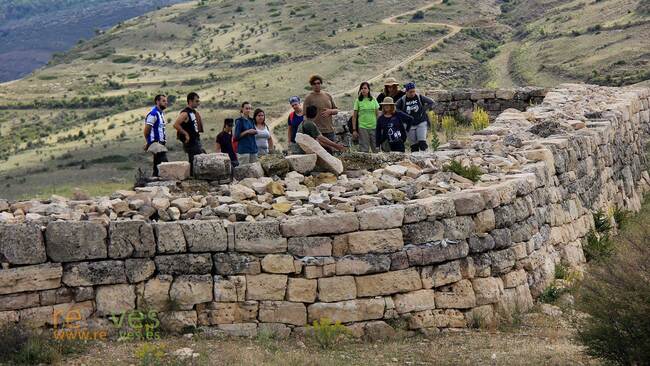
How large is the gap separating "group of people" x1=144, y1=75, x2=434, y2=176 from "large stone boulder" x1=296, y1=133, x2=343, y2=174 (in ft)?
3.06

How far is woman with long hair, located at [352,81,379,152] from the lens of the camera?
15500 mm

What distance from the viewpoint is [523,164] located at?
1227cm

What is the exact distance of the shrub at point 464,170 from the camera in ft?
37.3

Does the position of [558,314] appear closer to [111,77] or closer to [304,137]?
[304,137]

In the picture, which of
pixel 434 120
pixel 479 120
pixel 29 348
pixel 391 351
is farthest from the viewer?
pixel 434 120

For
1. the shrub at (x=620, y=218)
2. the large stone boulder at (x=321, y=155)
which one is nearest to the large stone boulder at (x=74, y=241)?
the large stone boulder at (x=321, y=155)

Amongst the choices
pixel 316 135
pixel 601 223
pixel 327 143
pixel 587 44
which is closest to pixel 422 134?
pixel 327 143

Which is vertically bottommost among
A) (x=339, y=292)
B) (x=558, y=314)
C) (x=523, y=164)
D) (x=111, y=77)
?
(x=558, y=314)

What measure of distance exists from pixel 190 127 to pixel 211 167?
7.95 ft

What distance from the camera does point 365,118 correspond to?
15586 mm

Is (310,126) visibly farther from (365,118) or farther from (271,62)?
(271,62)

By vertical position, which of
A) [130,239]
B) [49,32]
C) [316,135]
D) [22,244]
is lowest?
[130,239]

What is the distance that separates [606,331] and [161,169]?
5.63m

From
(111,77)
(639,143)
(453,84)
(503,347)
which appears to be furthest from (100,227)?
(111,77)
